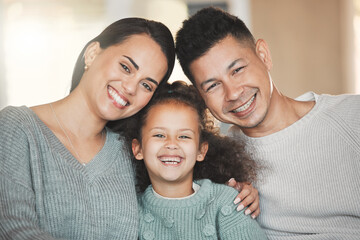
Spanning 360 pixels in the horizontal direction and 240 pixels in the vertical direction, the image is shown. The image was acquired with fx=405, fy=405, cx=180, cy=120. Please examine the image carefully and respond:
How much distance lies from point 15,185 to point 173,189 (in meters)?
0.62

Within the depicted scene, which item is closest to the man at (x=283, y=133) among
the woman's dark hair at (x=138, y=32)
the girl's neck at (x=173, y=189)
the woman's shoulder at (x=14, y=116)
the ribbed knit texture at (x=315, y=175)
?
the ribbed knit texture at (x=315, y=175)

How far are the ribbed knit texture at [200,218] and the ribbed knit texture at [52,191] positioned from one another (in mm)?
81

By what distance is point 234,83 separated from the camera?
1.61m

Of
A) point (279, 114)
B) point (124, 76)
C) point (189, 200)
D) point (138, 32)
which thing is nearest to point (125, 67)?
point (124, 76)

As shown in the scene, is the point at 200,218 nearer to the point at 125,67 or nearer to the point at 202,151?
the point at 202,151

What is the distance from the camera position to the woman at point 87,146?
4.22 ft

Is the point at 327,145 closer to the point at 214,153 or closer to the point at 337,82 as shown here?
the point at 214,153

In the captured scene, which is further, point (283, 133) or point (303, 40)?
point (303, 40)

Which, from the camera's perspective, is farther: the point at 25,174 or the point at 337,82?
the point at 337,82

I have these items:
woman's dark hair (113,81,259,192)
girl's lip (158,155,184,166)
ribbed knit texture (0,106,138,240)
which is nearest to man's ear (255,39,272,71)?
woman's dark hair (113,81,259,192)

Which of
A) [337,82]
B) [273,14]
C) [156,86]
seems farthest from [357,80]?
[156,86]

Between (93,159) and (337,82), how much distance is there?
11.8 ft

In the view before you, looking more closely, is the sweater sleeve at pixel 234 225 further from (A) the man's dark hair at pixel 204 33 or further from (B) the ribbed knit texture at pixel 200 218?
(A) the man's dark hair at pixel 204 33

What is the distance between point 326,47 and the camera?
14.4 ft
